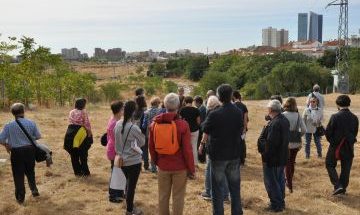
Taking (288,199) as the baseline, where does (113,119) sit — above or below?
above

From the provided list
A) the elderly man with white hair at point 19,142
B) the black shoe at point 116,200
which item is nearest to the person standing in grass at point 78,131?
the elderly man with white hair at point 19,142

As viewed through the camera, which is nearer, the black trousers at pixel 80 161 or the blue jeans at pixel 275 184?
the blue jeans at pixel 275 184

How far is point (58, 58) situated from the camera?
1119 inches

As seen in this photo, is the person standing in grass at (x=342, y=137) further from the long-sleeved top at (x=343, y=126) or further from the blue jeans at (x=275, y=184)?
the blue jeans at (x=275, y=184)

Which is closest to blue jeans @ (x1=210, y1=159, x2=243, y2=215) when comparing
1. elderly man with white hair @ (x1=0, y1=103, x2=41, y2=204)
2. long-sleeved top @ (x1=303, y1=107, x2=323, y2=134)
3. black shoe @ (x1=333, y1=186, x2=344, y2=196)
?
black shoe @ (x1=333, y1=186, x2=344, y2=196)

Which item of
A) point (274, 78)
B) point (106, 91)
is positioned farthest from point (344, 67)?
point (106, 91)

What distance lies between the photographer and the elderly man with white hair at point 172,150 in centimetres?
509

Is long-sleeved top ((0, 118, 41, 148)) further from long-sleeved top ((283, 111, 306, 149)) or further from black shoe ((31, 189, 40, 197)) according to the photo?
long-sleeved top ((283, 111, 306, 149))

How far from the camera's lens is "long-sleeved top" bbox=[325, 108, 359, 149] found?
6812mm

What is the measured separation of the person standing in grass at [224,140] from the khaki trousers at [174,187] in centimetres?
52

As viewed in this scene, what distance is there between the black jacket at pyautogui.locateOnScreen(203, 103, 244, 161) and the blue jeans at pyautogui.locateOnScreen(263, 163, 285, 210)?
1.01 meters

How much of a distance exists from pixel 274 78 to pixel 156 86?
14.6 meters

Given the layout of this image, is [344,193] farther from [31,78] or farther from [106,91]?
[106,91]

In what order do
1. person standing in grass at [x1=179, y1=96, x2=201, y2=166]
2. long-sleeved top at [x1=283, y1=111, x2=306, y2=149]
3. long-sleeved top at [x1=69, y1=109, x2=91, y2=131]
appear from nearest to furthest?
1. long-sleeved top at [x1=283, y1=111, x2=306, y2=149]
2. long-sleeved top at [x1=69, y1=109, x2=91, y2=131]
3. person standing in grass at [x1=179, y1=96, x2=201, y2=166]
